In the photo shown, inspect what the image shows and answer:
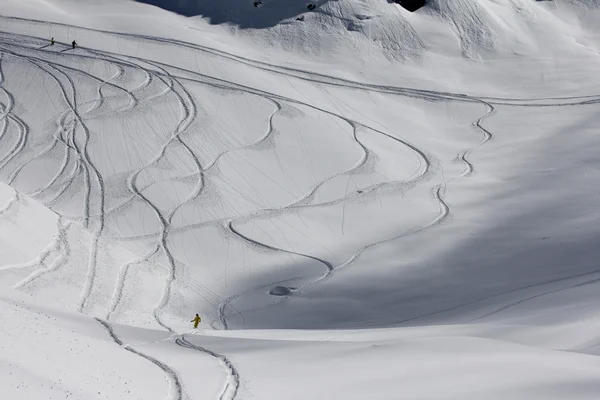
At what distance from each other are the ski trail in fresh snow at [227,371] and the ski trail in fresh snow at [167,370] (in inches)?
49.0

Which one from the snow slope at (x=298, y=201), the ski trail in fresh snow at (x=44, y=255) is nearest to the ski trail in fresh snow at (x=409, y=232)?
the snow slope at (x=298, y=201)

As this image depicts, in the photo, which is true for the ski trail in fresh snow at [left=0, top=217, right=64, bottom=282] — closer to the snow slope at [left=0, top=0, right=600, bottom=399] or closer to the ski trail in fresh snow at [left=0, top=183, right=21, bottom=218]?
the snow slope at [left=0, top=0, right=600, bottom=399]

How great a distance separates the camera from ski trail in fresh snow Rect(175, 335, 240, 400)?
24.4 meters

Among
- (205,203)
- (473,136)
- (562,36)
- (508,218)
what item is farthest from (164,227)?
(562,36)

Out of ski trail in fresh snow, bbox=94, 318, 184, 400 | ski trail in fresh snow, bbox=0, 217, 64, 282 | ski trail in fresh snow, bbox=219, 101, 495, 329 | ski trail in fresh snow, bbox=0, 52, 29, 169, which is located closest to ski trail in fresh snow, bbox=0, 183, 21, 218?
ski trail in fresh snow, bbox=0, 217, 64, 282

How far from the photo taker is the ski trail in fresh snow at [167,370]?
79.4 feet

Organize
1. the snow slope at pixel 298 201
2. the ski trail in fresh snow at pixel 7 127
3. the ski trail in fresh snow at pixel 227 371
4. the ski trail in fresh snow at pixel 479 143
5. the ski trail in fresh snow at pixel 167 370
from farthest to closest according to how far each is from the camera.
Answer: the ski trail in fresh snow at pixel 479 143 → the ski trail in fresh snow at pixel 7 127 → the snow slope at pixel 298 201 → the ski trail in fresh snow at pixel 227 371 → the ski trail in fresh snow at pixel 167 370

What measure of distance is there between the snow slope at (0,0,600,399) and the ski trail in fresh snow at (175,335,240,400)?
123 mm

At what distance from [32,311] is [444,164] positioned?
30.2 meters

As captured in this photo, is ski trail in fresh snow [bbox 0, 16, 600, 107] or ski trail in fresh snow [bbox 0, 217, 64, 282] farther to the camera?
ski trail in fresh snow [bbox 0, 16, 600, 107]

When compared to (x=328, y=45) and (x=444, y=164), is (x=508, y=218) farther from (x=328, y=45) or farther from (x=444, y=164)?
(x=328, y=45)

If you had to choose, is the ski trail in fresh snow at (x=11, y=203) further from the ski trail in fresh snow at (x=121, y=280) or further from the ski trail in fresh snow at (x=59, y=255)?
the ski trail in fresh snow at (x=121, y=280)

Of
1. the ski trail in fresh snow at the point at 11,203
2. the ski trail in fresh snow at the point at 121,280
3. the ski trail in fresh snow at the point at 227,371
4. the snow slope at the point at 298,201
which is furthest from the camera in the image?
the ski trail in fresh snow at the point at 11,203

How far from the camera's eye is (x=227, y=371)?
26.5 m
